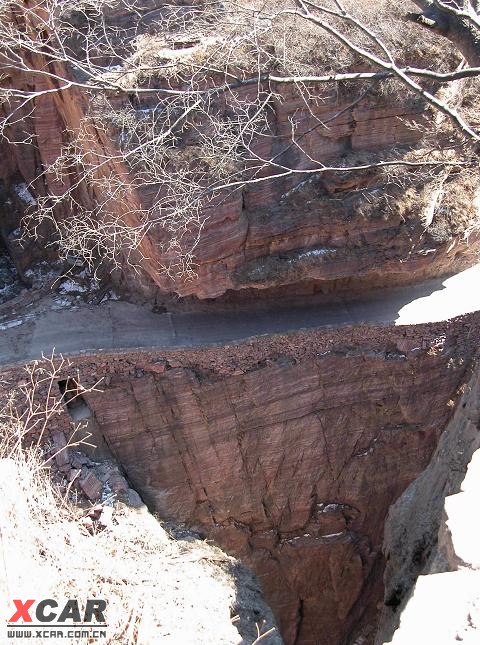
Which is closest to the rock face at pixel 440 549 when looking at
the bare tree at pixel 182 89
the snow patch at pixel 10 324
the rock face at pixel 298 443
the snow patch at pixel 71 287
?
the rock face at pixel 298 443

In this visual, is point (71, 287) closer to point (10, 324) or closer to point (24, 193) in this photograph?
point (10, 324)

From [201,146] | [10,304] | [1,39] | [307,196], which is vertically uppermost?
[1,39]

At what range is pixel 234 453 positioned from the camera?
11430 mm

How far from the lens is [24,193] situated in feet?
42.8

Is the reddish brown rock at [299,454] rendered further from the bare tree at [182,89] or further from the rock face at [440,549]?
the bare tree at [182,89]

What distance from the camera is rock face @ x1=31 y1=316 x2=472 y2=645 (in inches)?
429

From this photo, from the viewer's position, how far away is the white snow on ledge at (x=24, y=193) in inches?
512

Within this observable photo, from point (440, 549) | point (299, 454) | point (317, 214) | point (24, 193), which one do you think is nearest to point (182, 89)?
point (317, 214)

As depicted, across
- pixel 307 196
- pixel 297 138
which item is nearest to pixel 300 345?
pixel 307 196

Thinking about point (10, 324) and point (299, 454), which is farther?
point (299, 454)

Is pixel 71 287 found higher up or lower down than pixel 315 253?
lower down

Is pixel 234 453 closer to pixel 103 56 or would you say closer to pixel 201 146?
pixel 201 146

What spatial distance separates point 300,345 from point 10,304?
5.57 meters

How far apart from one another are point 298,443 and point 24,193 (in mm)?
7503
